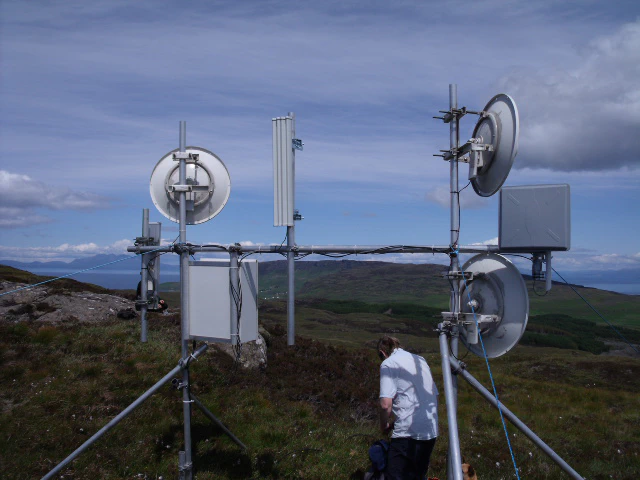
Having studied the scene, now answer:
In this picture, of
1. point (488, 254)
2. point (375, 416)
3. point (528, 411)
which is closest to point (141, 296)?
point (488, 254)

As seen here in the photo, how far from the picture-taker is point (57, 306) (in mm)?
18594

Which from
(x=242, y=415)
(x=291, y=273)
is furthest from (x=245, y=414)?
(x=291, y=273)

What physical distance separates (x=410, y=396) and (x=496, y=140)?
337 cm

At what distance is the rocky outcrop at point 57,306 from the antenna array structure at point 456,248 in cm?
1168

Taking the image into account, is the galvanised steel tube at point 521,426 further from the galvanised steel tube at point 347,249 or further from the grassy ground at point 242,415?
the grassy ground at point 242,415

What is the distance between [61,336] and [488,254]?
41.9 feet

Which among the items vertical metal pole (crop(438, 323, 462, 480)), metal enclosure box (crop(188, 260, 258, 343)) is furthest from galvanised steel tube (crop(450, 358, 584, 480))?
metal enclosure box (crop(188, 260, 258, 343))

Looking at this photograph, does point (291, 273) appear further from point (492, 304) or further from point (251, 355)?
point (251, 355)

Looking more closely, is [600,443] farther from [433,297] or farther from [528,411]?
[433,297]

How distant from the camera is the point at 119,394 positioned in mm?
10773

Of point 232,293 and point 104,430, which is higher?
point 232,293

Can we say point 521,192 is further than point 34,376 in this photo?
No

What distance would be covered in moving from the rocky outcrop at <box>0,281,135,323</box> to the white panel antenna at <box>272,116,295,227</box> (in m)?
13.2

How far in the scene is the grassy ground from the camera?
834 centimetres
